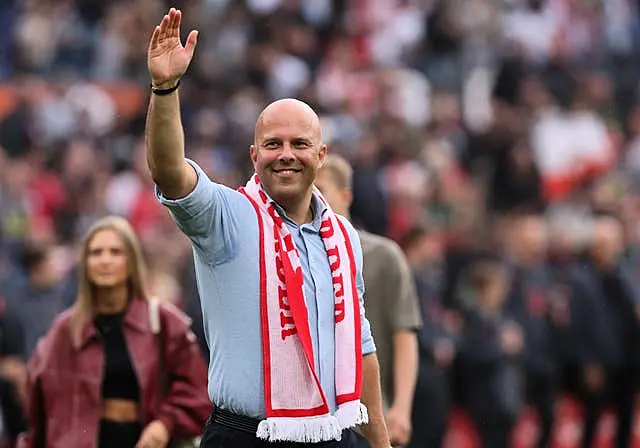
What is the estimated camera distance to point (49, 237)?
15695 mm

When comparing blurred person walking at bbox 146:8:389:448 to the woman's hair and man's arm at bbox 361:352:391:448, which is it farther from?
the woman's hair

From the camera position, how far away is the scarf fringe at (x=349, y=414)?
6355mm

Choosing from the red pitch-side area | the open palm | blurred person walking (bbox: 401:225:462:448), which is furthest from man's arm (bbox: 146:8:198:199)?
the red pitch-side area

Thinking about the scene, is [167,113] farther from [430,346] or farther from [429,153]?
[429,153]

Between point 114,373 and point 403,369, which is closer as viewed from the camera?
point 114,373

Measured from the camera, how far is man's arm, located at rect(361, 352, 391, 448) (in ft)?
22.3

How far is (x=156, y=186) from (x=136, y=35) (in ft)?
49.9

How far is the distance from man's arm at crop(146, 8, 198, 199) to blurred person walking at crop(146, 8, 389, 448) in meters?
0.22

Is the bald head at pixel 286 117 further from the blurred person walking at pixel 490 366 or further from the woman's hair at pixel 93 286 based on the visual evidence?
the blurred person walking at pixel 490 366

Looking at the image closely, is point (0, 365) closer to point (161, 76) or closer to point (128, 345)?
point (128, 345)

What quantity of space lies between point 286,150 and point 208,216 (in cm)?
42

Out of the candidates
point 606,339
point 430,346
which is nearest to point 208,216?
point 430,346

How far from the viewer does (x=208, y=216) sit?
6.07 meters

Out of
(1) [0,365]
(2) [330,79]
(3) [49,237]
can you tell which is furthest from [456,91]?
(1) [0,365]
